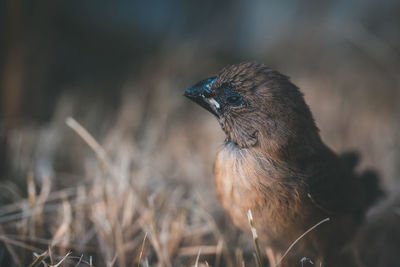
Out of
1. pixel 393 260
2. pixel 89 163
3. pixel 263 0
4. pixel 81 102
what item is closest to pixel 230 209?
pixel 393 260

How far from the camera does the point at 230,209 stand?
210cm

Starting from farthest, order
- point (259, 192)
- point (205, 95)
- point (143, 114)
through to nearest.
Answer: point (143, 114), point (205, 95), point (259, 192)

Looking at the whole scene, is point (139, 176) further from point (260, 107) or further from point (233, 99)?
→ point (260, 107)

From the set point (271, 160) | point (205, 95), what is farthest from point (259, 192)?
point (205, 95)

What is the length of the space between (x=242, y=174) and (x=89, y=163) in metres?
1.81

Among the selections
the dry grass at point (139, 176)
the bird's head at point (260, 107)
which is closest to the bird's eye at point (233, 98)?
the bird's head at point (260, 107)

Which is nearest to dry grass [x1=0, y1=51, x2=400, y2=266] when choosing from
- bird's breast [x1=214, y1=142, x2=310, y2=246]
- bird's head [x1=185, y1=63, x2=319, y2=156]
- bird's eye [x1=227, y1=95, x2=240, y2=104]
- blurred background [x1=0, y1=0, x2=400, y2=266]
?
blurred background [x1=0, y1=0, x2=400, y2=266]

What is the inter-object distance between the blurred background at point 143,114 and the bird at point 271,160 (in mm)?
429

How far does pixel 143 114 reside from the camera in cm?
468

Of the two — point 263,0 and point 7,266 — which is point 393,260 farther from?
point 263,0

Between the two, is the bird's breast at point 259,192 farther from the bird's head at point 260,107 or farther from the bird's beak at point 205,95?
the bird's beak at point 205,95

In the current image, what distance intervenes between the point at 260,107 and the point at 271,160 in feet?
1.00

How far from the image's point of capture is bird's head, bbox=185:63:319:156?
1.98 m

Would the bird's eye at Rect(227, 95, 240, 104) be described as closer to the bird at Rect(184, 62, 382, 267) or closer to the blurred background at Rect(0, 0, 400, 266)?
the bird at Rect(184, 62, 382, 267)
